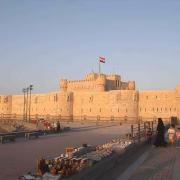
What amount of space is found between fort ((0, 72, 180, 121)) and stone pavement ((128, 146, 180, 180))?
96.3 feet

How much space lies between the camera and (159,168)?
7.60 meters

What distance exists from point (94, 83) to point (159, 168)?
4668 cm

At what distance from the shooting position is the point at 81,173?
18.4ft

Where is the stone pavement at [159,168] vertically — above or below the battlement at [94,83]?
below

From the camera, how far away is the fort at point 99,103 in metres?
39.8

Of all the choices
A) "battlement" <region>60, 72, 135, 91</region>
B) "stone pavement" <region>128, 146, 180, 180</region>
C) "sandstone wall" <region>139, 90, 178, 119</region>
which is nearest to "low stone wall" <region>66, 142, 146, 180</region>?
"stone pavement" <region>128, 146, 180, 180</region>

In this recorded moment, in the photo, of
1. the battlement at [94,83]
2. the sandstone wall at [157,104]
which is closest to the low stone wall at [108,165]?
the sandstone wall at [157,104]

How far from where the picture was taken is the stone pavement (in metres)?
6.68

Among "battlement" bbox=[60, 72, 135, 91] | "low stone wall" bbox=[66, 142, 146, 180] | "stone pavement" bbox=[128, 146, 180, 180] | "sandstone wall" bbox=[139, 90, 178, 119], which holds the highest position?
"battlement" bbox=[60, 72, 135, 91]

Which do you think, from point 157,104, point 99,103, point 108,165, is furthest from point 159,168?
point 99,103

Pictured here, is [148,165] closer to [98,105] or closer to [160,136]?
[160,136]

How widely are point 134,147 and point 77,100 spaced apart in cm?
3543

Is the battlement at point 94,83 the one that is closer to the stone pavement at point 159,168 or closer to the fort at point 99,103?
the fort at point 99,103

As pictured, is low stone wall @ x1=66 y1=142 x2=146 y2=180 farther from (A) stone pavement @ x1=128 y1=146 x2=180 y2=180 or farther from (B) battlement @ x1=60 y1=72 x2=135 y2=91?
(B) battlement @ x1=60 y1=72 x2=135 y2=91
